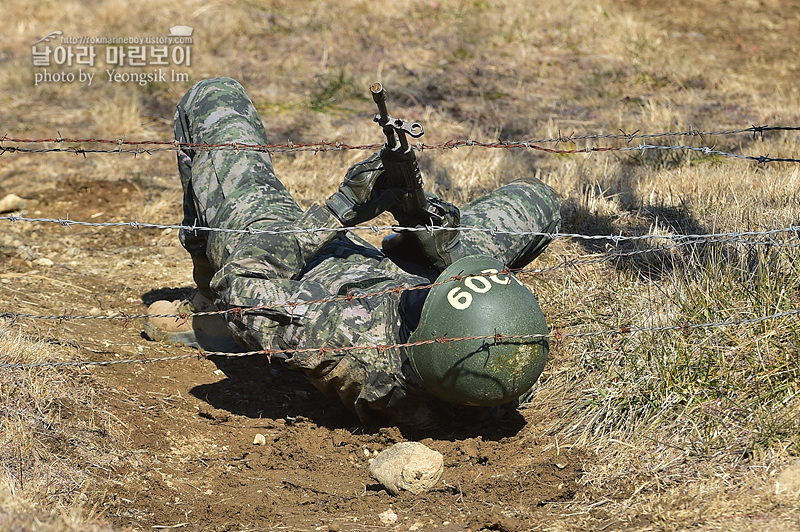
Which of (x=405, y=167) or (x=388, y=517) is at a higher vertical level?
(x=405, y=167)

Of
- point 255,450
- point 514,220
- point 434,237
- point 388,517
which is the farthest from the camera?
point 514,220

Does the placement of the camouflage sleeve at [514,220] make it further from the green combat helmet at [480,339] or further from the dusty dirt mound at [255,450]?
the dusty dirt mound at [255,450]

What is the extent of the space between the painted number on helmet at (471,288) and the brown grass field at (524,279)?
43 cm

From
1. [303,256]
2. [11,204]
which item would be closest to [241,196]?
[303,256]

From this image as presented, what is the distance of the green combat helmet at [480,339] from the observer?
11.5 feet

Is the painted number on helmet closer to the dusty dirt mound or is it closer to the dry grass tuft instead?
the dusty dirt mound

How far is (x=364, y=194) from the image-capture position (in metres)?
4.02

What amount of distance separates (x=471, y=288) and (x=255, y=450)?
1.28m

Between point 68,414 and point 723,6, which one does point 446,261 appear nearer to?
point 68,414

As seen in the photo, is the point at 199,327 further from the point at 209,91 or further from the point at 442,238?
the point at 442,238

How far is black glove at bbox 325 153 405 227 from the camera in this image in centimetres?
397

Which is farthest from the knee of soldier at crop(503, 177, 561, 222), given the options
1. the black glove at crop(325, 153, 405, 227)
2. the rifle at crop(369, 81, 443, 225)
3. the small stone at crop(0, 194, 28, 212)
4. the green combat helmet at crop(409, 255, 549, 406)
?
the small stone at crop(0, 194, 28, 212)

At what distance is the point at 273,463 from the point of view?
3.88 metres

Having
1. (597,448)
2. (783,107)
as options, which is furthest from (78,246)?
(783,107)
